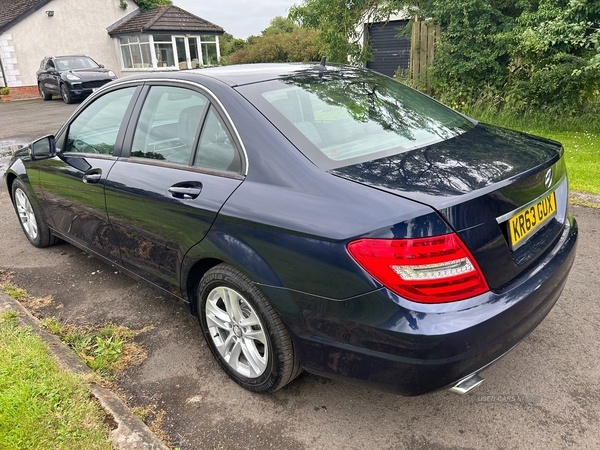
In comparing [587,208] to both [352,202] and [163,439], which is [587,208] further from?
[163,439]

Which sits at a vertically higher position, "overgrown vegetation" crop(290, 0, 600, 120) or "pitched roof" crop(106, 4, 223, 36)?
"pitched roof" crop(106, 4, 223, 36)

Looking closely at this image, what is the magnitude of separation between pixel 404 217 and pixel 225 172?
1036 mm

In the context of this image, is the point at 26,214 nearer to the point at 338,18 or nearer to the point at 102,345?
the point at 102,345

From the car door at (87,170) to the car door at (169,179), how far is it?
163 mm

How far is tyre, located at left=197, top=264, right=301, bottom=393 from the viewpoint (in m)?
2.34

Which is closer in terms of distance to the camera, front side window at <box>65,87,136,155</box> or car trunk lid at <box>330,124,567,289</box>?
car trunk lid at <box>330,124,567,289</box>

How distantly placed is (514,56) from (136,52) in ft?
78.7

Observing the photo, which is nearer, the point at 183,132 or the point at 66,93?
the point at 183,132

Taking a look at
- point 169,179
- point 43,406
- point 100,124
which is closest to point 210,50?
point 100,124

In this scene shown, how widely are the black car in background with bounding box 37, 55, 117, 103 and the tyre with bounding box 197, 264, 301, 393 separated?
1791cm

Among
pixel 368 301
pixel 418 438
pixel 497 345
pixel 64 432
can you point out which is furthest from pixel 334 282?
pixel 64 432

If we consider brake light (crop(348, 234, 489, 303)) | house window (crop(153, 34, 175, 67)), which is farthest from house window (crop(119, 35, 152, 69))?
brake light (crop(348, 234, 489, 303))

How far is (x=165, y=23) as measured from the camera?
27062 millimetres

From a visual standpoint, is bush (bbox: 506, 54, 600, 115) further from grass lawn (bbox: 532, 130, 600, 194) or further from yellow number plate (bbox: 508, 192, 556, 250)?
yellow number plate (bbox: 508, 192, 556, 250)
